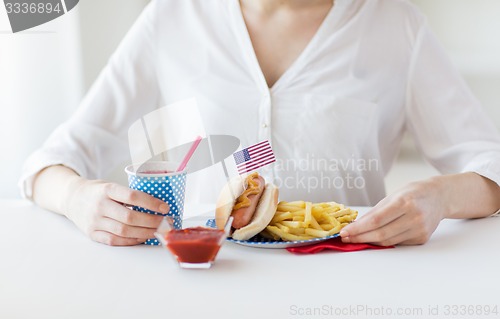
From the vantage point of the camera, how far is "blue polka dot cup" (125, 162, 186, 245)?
1065 millimetres

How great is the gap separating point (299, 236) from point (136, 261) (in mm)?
259

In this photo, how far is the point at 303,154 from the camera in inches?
62.1

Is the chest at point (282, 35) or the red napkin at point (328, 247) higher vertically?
the chest at point (282, 35)

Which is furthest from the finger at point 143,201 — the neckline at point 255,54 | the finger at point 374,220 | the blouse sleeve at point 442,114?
the blouse sleeve at point 442,114

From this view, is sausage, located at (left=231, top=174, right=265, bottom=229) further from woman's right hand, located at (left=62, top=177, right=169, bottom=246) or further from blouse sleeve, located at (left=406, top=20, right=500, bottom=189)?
blouse sleeve, located at (left=406, top=20, right=500, bottom=189)

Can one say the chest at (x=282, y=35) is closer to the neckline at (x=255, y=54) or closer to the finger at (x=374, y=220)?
the neckline at (x=255, y=54)

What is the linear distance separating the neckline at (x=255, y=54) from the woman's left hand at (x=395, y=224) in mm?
524

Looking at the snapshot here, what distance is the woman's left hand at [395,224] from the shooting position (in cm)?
108

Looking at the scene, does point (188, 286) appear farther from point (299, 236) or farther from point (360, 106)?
point (360, 106)

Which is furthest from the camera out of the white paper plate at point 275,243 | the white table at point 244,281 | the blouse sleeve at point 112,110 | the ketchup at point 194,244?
the blouse sleeve at point 112,110

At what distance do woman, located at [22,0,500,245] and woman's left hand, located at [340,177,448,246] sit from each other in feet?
1.38

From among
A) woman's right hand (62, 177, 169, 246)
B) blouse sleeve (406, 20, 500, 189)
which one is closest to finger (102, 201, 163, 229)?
woman's right hand (62, 177, 169, 246)

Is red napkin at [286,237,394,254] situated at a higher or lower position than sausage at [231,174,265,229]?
lower

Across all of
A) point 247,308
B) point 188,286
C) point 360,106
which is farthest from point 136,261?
point 360,106
